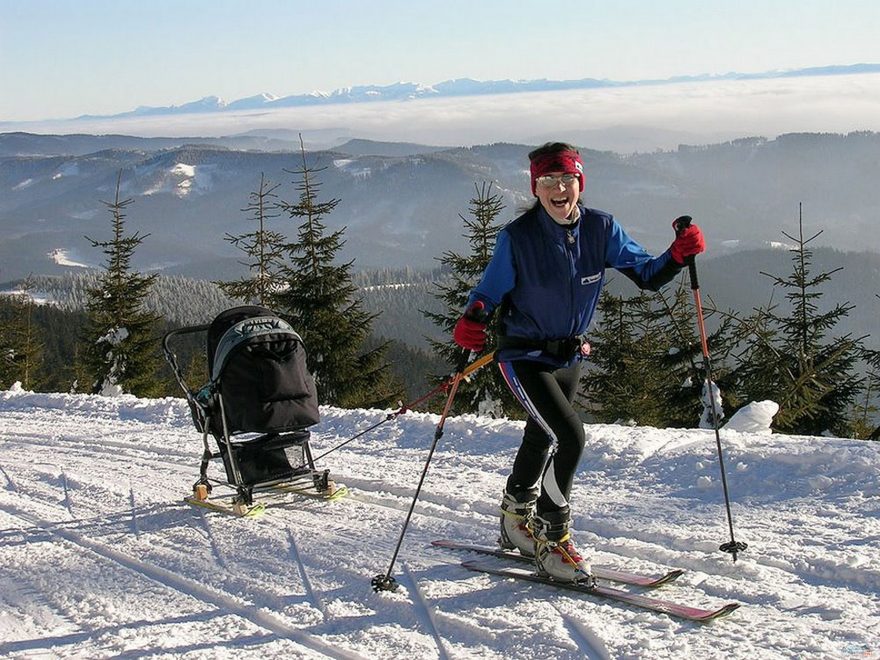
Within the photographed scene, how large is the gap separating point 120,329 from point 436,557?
26.9 metres

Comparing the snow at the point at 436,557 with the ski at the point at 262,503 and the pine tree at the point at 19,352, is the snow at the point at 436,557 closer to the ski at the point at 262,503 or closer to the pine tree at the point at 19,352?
the ski at the point at 262,503

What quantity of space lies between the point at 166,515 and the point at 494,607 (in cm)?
338

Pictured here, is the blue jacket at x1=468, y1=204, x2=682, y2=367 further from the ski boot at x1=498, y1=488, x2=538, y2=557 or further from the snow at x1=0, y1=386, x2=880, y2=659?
the snow at x1=0, y1=386, x2=880, y2=659

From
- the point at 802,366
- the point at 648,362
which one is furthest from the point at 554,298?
the point at 648,362

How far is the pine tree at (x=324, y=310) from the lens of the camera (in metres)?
24.6

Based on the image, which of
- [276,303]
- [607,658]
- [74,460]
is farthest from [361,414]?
[276,303]

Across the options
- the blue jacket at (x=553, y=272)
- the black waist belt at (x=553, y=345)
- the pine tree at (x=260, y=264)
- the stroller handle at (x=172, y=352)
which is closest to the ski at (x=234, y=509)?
the stroller handle at (x=172, y=352)

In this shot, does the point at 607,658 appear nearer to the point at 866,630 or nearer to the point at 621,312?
the point at 866,630

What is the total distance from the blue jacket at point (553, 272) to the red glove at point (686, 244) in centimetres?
6

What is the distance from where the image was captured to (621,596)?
4348 millimetres

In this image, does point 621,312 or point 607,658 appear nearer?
point 607,658

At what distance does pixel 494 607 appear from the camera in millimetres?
4418

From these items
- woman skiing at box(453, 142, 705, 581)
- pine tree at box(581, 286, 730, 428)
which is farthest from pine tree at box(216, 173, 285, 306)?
woman skiing at box(453, 142, 705, 581)

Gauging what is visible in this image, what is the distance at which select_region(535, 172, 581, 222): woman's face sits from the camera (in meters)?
4.55
